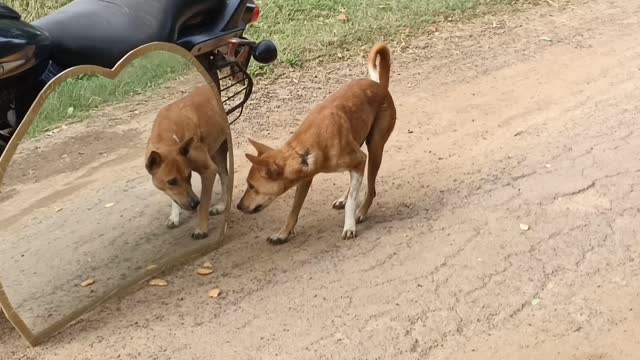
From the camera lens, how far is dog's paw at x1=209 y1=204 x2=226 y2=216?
4158mm

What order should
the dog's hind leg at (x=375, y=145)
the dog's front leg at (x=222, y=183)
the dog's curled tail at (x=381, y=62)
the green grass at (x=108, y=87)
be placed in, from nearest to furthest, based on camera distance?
the green grass at (x=108, y=87) < the dog's front leg at (x=222, y=183) < the dog's hind leg at (x=375, y=145) < the dog's curled tail at (x=381, y=62)

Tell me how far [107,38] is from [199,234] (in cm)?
111

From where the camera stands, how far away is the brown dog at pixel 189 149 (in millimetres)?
3742

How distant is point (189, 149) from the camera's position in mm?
3830

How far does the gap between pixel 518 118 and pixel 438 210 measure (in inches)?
60.4

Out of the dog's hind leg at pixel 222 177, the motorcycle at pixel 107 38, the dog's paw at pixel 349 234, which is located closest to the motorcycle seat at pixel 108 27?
the motorcycle at pixel 107 38

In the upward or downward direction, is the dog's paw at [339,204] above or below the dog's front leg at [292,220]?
below

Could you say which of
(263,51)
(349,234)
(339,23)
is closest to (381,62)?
(263,51)

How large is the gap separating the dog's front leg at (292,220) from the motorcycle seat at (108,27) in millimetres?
1019

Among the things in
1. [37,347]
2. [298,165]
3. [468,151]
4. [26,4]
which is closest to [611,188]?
[468,151]

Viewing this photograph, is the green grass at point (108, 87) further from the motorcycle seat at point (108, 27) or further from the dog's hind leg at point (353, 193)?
the dog's hind leg at point (353, 193)

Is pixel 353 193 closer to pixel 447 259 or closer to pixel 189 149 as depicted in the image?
pixel 447 259

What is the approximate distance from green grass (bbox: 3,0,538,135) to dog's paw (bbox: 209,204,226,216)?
2.82 metres

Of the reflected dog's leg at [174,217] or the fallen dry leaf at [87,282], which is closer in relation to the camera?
the fallen dry leaf at [87,282]
